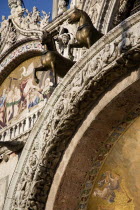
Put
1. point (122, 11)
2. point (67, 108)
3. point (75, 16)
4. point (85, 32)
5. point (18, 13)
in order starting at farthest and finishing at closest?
point (18, 13) → point (122, 11) → point (75, 16) → point (85, 32) → point (67, 108)

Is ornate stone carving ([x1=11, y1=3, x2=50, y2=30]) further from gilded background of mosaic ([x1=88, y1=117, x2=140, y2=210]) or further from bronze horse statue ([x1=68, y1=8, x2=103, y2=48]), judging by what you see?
gilded background of mosaic ([x1=88, y1=117, x2=140, y2=210])

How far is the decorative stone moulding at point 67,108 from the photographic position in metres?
5.88

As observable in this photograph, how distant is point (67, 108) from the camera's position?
20.9 feet

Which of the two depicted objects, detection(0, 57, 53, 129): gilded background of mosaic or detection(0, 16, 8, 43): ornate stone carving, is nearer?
detection(0, 57, 53, 129): gilded background of mosaic

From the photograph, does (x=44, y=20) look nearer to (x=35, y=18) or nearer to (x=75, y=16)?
(x=35, y=18)

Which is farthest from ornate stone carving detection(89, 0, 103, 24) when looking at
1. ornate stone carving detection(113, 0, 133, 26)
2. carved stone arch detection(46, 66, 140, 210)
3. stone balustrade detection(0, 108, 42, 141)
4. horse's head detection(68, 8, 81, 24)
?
carved stone arch detection(46, 66, 140, 210)

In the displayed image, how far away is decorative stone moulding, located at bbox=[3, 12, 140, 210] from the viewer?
5883 mm

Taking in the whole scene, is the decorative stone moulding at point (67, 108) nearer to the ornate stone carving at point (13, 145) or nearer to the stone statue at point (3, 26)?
the ornate stone carving at point (13, 145)

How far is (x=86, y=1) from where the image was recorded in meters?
8.29

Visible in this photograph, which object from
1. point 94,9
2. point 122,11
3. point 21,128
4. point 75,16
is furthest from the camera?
point 21,128

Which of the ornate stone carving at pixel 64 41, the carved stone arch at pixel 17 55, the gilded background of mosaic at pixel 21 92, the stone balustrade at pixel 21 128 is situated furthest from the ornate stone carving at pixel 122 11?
the stone balustrade at pixel 21 128

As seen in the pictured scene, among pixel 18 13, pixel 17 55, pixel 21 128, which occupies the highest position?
pixel 18 13

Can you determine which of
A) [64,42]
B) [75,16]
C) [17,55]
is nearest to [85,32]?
[75,16]

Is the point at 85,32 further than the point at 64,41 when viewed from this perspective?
No
